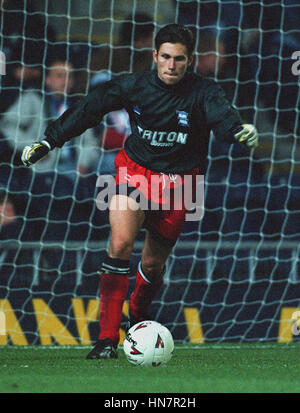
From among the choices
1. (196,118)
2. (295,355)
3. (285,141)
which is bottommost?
(295,355)

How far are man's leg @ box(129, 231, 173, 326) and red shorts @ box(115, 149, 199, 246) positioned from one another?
0.07m

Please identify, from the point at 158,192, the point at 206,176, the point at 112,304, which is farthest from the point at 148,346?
the point at 206,176

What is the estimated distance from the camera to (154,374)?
3.50 meters

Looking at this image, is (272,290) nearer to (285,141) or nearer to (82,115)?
(285,141)

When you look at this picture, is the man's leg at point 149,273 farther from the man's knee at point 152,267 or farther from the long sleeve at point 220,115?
the long sleeve at point 220,115

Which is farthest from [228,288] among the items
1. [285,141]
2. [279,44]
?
[279,44]

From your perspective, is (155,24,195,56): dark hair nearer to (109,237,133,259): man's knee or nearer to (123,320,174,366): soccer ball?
(109,237,133,259): man's knee

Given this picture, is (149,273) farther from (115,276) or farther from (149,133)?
(149,133)

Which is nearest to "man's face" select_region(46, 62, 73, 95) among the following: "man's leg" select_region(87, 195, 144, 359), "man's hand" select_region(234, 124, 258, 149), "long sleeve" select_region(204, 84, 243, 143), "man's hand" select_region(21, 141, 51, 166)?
"man's hand" select_region(21, 141, 51, 166)

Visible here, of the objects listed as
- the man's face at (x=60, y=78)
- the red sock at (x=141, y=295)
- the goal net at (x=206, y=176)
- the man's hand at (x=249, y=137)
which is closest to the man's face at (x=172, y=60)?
the man's hand at (x=249, y=137)

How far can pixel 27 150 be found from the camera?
4395 millimetres

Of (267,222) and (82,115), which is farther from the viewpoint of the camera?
(267,222)

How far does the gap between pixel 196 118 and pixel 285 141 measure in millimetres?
3977

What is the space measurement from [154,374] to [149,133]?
1393 millimetres
